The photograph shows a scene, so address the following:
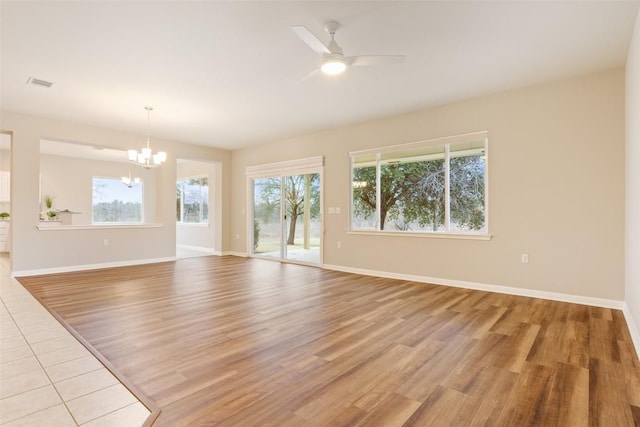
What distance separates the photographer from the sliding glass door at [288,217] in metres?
6.73

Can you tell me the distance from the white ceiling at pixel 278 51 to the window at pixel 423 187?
743 millimetres

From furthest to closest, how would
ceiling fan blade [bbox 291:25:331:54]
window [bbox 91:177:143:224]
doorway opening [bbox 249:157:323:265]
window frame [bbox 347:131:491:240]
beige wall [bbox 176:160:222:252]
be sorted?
window [bbox 91:177:143:224], beige wall [bbox 176:160:222:252], doorway opening [bbox 249:157:323:265], window frame [bbox 347:131:491:240], ceiling fan blade [bbox 291:25:331:54]

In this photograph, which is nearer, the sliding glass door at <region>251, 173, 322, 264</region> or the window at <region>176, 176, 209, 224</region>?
the sliding glass door at <region>251, 173, 322, 264</region>

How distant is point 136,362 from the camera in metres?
2.29

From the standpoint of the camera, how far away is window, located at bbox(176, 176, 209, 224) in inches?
369

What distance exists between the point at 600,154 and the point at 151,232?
7785 millimetres

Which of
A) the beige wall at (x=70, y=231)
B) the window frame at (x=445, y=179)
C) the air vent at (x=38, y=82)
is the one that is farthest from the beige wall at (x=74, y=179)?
the window frame at (x=445, y=179)

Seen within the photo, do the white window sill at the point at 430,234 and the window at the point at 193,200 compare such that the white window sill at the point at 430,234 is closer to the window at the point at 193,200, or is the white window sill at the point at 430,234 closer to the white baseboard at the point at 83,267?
the white baseboard at the point at 83,267

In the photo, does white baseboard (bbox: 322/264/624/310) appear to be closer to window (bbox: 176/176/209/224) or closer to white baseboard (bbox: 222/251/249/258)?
white baseboard (bbox: 222/251/249/258)

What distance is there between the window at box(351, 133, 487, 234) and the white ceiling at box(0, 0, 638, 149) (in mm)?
743

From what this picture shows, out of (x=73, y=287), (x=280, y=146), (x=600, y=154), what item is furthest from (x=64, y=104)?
(x=600, y=154)

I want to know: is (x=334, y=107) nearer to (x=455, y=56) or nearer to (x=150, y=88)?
(x=455, y=56)

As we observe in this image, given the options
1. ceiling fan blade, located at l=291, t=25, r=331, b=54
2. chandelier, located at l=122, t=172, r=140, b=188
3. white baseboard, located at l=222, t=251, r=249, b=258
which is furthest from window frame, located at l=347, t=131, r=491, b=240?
chandelier, located at l=122, t=172, r=140, b=188

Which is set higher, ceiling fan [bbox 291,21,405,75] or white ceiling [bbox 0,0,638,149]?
white ceiling [bbox 0,0,638,149]
